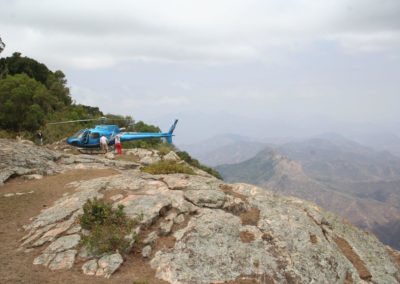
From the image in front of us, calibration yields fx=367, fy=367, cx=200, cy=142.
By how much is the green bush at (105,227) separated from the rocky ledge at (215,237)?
340 millimetres

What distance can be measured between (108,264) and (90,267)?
0.64 meters

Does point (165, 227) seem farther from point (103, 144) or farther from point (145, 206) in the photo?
point (103, 144)

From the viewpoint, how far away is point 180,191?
18969 millimetres

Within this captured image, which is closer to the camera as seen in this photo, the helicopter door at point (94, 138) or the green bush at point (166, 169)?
the green bush at point (166, 169)

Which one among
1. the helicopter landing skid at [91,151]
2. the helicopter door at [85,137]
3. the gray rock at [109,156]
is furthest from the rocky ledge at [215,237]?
the helicopter landing skid at [91,151]

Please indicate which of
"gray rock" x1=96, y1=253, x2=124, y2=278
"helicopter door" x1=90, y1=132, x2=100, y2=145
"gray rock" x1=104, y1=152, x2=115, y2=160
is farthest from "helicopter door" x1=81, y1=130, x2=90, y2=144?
"gray rock" x1=96, y1=253, x2=124, y2=278

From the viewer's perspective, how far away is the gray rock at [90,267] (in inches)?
511

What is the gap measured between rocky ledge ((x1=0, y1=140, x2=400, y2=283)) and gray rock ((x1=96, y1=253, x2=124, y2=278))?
0.03m

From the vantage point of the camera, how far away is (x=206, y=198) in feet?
60.2

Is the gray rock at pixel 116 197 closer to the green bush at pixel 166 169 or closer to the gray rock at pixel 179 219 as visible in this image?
the gray rock at pixel 179 219

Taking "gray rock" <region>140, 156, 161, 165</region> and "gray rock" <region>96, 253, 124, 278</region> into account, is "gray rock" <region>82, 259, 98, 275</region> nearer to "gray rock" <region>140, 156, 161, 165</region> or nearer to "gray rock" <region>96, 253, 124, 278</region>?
"gray rock" <region>96, 253, 124, 278</region>

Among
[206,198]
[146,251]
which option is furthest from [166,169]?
[146,251]

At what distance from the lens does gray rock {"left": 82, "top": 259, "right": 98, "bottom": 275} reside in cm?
1297

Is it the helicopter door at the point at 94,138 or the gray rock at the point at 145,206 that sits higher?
the helicopter door at the point at 94,138
